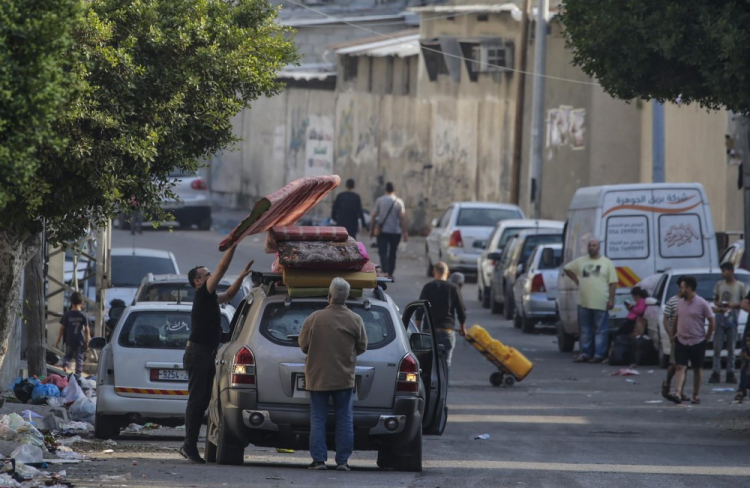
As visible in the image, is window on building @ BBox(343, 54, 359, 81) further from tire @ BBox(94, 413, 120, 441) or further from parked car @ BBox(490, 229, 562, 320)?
tire @ BBox(94, 413, 120, 441)

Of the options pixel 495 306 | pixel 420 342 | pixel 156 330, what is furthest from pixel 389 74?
pixel 420 342

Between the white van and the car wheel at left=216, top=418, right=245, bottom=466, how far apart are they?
11833mm

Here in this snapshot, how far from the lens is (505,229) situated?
97.8 ft

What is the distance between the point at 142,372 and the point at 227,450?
9.90 ft

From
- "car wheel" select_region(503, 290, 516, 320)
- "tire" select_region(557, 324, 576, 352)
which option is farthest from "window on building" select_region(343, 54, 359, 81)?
"tire" select_region(557, 324, 576, 352)

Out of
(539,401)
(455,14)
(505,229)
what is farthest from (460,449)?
(455,14)

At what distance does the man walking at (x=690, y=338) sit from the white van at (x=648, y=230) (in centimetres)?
504

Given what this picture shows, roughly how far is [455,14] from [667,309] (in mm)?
27393

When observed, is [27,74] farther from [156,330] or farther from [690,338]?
[690,338]

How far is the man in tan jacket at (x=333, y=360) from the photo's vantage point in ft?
36.4

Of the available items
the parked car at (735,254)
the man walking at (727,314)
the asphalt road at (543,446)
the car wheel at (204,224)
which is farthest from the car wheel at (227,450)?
the car wheel at (204,224)

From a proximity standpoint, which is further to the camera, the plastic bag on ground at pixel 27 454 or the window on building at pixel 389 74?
the window on building at pixel 389 74

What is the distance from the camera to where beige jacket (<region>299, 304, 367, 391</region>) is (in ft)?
36.4

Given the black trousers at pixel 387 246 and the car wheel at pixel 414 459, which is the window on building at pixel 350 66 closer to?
the black trousers at pixel 387 246
